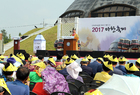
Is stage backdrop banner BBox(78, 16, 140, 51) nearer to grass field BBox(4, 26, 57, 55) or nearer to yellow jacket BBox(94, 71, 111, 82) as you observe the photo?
grass field BBox(4, 26, 57, 55)

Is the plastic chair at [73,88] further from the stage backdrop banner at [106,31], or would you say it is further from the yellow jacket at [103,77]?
the stage backdrop banner at [106,31]

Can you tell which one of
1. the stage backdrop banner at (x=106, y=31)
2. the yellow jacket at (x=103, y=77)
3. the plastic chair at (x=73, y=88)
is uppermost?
the stage backdrop banner at (x=106, y=31)

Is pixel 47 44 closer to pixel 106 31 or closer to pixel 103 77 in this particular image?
pixel 106 31

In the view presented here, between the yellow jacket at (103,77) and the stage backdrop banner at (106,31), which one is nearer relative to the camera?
the yellow jacket at (103,77)

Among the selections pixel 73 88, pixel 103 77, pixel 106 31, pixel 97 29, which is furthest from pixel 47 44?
pixel 73 88

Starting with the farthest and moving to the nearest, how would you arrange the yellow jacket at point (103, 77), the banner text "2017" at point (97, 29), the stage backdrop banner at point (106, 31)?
the banner text "2017" at point (97, 29)
the stage backdrop banner at point (106, 31)
the yellow jacket at point (103, 77)

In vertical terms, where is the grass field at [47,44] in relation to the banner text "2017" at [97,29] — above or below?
below

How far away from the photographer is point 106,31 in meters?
16.6

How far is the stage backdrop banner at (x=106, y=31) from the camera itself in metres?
16.1

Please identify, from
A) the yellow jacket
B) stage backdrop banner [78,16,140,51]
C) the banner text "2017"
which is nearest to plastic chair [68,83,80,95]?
the yellow jacket

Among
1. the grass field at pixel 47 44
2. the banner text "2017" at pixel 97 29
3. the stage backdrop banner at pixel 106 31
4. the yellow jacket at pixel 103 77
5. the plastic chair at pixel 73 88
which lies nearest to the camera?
the plastic chair at pixel 73 88

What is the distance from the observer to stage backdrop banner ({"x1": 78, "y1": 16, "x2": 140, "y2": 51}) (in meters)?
16.1

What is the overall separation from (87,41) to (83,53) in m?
4.67

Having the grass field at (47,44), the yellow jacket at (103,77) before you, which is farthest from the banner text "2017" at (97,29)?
the yellow jacket at (103,77)
